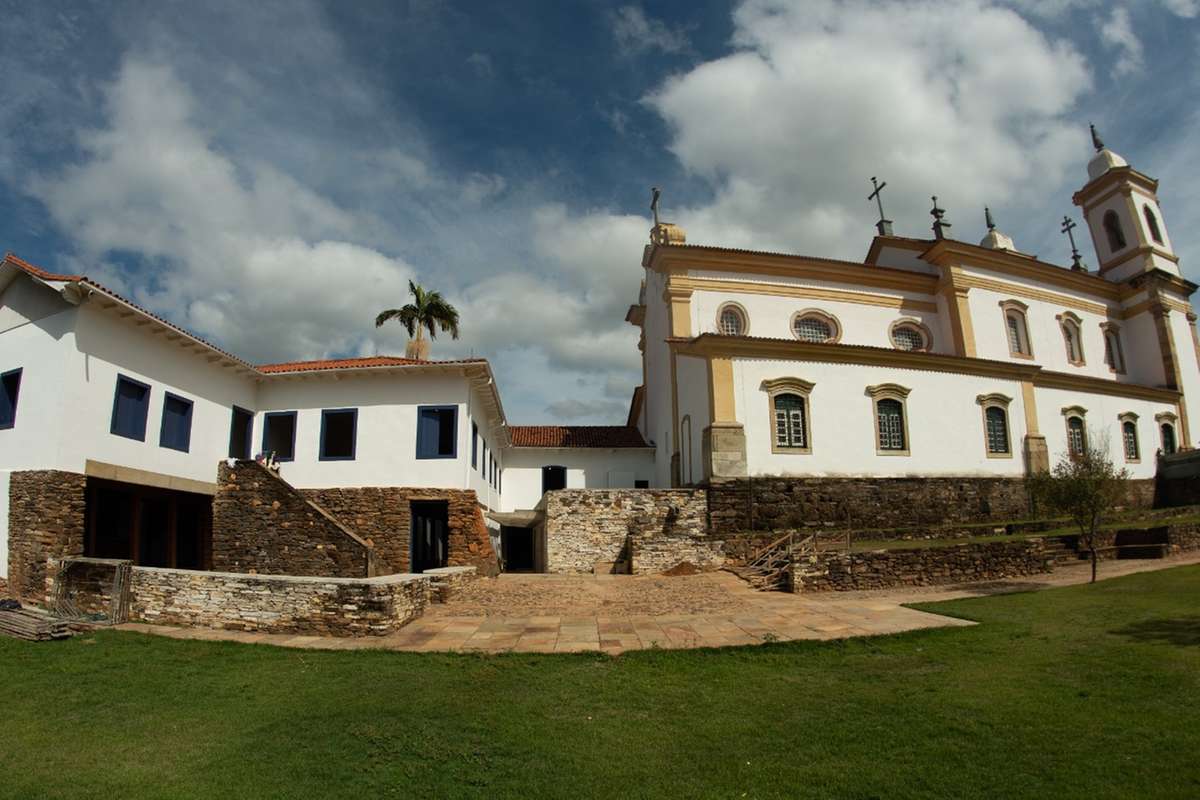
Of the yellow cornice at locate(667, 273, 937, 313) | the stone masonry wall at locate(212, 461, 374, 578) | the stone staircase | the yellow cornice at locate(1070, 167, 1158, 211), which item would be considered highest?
the yellow cornice at locate(1070, 167, 1158, 211)

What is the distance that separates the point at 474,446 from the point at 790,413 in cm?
989

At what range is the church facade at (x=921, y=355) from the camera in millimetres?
20516

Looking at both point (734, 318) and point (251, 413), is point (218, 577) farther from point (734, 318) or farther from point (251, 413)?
point (734, 318)

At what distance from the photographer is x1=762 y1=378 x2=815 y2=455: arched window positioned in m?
20.3

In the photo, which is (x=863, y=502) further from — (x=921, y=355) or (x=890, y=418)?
(x=921, y=355)

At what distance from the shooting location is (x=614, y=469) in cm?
2759

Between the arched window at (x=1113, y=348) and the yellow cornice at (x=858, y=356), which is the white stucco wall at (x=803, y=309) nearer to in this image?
the yellow cornice at (x=858, y=356)

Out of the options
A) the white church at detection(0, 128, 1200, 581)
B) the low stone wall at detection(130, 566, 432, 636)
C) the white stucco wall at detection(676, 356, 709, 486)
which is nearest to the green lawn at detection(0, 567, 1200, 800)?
the low stone wall at detection(130, 566, 432, 636)

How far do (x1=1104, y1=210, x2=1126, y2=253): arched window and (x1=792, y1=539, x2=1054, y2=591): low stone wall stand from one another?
27723 millimetres

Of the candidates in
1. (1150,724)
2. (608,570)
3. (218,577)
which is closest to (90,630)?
(218,577)

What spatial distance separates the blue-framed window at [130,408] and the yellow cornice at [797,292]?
17448 millimetres

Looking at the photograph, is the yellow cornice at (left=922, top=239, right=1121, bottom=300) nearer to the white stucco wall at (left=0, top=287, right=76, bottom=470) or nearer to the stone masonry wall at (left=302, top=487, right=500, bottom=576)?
the stone masonry wall at (left=302, top=487, right=500, bottom=576)

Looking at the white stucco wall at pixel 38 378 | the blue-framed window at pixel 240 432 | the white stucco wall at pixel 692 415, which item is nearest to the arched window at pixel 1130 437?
the white stucco wall at pixel 692 415

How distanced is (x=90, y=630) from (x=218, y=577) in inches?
82.9
